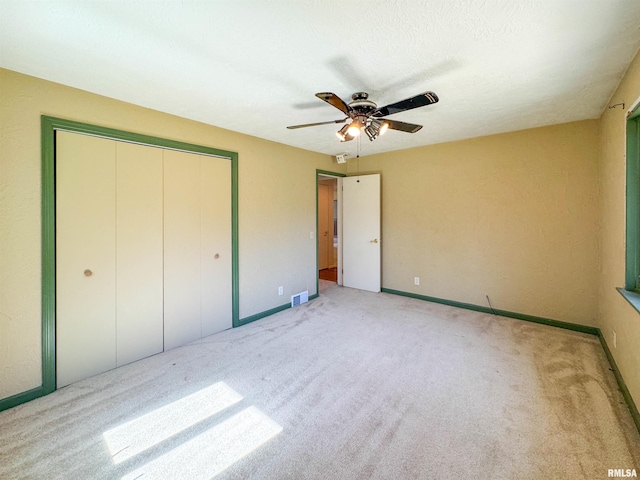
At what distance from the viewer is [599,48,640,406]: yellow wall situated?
1.88m

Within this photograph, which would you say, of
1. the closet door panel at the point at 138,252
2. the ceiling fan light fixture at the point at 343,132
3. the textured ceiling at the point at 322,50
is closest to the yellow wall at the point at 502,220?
the textured ceiling at the point at 322,50

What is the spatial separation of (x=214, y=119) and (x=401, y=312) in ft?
11.1

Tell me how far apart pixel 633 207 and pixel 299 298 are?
12.0 ft

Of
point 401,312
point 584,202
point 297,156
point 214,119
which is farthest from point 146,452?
point 584,202

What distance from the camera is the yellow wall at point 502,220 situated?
10.4 ft

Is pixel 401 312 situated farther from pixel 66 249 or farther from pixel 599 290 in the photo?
pixel 66 249

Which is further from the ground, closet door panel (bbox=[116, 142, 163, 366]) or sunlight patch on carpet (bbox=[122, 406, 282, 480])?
closet door panel (bbox=[116, 142, 163, 366])

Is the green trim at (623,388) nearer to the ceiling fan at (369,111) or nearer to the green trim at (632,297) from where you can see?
the green trim at (632,297)

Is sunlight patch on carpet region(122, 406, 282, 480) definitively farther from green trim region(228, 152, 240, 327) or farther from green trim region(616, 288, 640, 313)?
green trim region(616, 288, 640, 313)

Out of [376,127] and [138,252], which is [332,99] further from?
[138,252]

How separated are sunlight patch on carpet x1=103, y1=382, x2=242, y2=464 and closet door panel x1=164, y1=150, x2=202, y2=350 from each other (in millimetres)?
999

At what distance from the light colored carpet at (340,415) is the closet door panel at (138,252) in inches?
9.9

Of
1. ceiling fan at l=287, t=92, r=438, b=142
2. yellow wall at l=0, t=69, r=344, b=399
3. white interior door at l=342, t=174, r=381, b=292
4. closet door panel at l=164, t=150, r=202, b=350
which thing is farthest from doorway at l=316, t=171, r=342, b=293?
ceiling fan at l=287, t=92, r=438, b=142

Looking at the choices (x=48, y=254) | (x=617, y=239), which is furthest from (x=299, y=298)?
(x=617, y=239)
